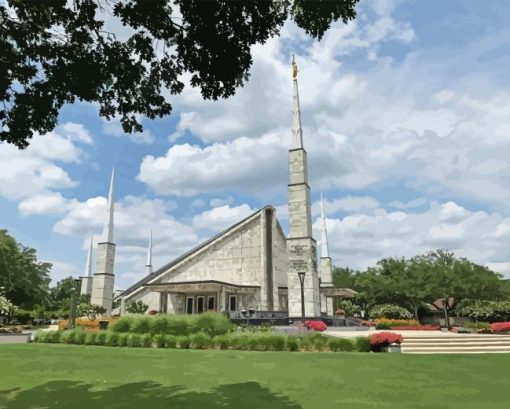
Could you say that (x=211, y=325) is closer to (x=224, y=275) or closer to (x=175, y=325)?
(x=175, y=325)

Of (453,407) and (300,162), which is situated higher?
(300,162)

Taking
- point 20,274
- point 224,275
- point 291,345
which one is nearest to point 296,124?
point 224,275

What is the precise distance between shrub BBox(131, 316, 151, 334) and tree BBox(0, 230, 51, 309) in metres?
32.3

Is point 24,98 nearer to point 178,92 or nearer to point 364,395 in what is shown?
point 178,92

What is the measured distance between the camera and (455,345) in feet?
61.9

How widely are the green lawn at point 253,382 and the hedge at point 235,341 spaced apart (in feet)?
8.28

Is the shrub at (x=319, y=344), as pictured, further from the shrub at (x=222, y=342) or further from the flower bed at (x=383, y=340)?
the shrub at (x=222, y=342)

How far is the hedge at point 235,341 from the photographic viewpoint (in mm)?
17172

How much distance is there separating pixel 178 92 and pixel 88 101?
186 cm

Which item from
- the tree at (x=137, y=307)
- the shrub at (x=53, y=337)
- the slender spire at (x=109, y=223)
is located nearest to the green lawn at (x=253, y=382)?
the shrub at (x=53, y=337)

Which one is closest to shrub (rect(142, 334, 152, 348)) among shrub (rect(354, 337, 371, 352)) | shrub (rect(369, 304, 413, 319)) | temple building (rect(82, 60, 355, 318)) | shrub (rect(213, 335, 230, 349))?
shrub (rect(213, 335, 230, 349))

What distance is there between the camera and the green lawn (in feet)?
25.0

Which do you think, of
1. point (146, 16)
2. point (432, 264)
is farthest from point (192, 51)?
point (432, 264)

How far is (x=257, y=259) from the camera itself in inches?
1745
